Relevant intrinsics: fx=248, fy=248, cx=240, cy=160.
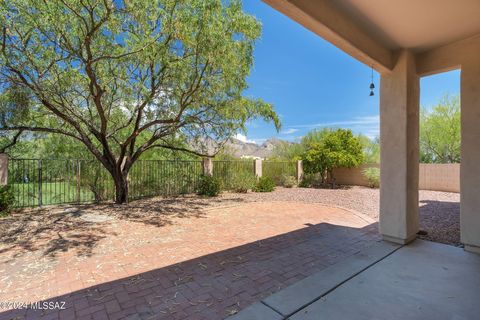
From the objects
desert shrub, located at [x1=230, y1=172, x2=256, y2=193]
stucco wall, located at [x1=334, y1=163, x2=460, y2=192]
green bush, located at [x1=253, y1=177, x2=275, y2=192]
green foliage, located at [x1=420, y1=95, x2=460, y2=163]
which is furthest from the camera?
green foliage, located at [x1=420, y1=95, x2=460, y2=163]

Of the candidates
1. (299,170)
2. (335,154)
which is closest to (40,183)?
(299,170)

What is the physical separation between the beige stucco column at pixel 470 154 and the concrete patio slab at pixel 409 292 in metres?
0.37

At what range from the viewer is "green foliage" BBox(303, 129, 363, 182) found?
501 inches

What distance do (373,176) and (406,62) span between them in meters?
10.3

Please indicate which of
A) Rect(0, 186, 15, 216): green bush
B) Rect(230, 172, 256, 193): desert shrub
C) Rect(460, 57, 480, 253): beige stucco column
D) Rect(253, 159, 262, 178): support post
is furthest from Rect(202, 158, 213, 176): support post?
Rect(460, 57, 480, 253): beige stucco column

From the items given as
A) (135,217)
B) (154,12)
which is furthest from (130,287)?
(154,12)

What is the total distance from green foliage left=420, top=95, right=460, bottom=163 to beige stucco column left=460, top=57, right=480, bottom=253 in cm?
1551

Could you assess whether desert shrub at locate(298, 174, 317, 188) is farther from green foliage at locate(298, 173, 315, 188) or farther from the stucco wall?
the stucco wall

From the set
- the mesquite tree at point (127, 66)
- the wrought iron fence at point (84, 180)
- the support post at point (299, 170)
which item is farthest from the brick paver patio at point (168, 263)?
the support post at point (299, 170)

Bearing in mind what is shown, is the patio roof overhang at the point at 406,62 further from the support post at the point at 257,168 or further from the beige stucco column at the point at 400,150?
the support post at the point at 257,168

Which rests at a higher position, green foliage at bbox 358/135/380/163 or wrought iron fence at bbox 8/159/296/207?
green foliage at bbox 358/135/380/163

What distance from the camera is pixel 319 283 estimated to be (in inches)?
109

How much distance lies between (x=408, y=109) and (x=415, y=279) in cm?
248

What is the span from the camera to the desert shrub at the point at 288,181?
13289 millimetres
